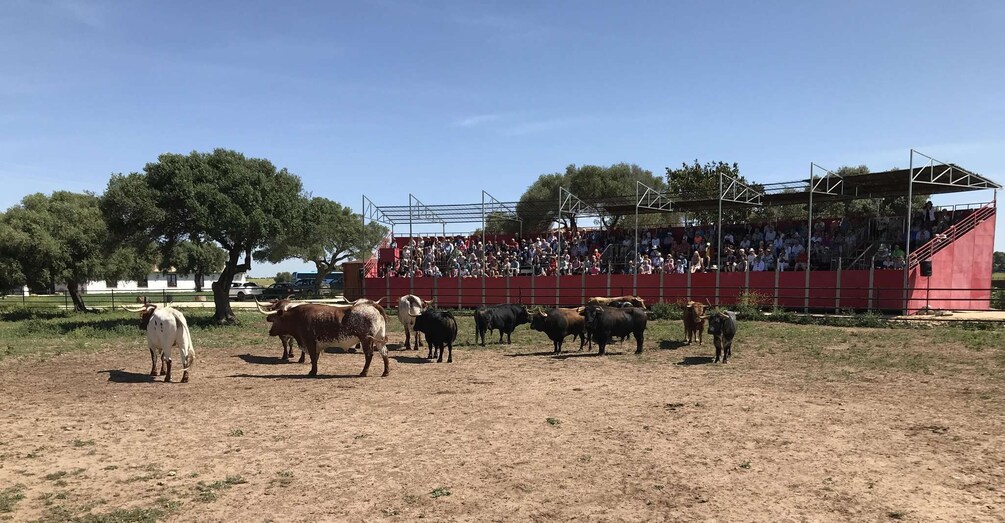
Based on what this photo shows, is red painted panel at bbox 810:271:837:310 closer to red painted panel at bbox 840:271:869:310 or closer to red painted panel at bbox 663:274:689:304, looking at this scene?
red painted panel at bbox 840:271:869:310

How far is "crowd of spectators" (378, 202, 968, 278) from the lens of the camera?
24219 mm

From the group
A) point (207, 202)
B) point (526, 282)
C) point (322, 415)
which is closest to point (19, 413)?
point (322, 415)

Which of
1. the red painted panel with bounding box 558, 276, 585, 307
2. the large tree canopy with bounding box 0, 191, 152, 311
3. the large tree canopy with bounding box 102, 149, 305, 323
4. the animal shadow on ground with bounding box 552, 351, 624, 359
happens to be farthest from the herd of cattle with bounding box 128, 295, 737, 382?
the large tree canopy with bounding box 0, 191, 152, 311

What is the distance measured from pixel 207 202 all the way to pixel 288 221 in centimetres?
279

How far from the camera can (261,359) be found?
45.4ft

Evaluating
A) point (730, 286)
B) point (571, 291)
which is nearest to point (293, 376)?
point (571, 291)

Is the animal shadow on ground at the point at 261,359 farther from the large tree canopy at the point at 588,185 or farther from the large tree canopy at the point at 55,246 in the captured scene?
the large tree canopy at the point at 588,185

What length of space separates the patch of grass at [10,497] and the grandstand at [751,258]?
19.0 m

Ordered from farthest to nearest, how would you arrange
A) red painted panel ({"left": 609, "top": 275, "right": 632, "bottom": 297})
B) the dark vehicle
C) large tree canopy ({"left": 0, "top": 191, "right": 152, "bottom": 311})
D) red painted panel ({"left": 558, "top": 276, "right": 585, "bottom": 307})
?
→ the dark vehicle < red painted panel ({"left": 558, "top": 276, "right": 585, "bottom": 307}) < large tree canopy ({"left": 0, "top": 191, "right": 152, "bottom": 311}) < red painted panel ({"left": 609, "top": 275, "right": 632, "bottom": 297})

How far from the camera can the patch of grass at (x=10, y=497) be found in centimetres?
523

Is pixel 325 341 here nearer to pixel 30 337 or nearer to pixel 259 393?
pixel 259 393

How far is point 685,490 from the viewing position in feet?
18.5

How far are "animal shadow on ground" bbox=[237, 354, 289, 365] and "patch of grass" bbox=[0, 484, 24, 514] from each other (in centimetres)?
758

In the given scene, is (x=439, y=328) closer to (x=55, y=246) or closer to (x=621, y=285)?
(x=621, y=285)
